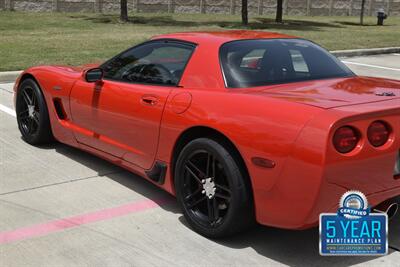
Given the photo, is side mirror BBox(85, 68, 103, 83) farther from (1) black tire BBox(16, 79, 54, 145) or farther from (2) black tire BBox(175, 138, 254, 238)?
(2) black tire BBox(175, 138, 254, 238)

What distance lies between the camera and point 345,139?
305 centimetres

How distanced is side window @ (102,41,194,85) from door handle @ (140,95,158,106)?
0.16 meters

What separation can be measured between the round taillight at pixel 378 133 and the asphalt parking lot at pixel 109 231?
79 centimetres

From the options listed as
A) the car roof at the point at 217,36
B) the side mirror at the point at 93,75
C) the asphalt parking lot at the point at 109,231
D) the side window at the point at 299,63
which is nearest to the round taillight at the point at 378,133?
the asphalt parking lot at the point at 109,231

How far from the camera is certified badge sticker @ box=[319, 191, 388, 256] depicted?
122 inches

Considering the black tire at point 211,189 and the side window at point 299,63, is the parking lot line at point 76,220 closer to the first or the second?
the black tire at point 211,189

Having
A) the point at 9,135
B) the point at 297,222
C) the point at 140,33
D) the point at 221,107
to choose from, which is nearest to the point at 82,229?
the point at 221,107

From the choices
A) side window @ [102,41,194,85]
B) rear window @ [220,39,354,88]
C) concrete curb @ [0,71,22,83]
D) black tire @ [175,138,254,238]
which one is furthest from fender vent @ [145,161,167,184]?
concrete curb @ [0,71,22,83]

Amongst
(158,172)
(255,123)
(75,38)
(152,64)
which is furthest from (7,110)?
(75,38)

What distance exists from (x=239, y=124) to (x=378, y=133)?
83 centimetres

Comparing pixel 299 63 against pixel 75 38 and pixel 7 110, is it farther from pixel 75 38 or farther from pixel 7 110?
pixel 75 38

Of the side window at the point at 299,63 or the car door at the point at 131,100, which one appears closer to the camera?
the car door at the point at 131,100

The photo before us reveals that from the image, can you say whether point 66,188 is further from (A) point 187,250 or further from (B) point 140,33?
(B) point 140,33

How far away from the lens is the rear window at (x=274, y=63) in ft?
12.9
